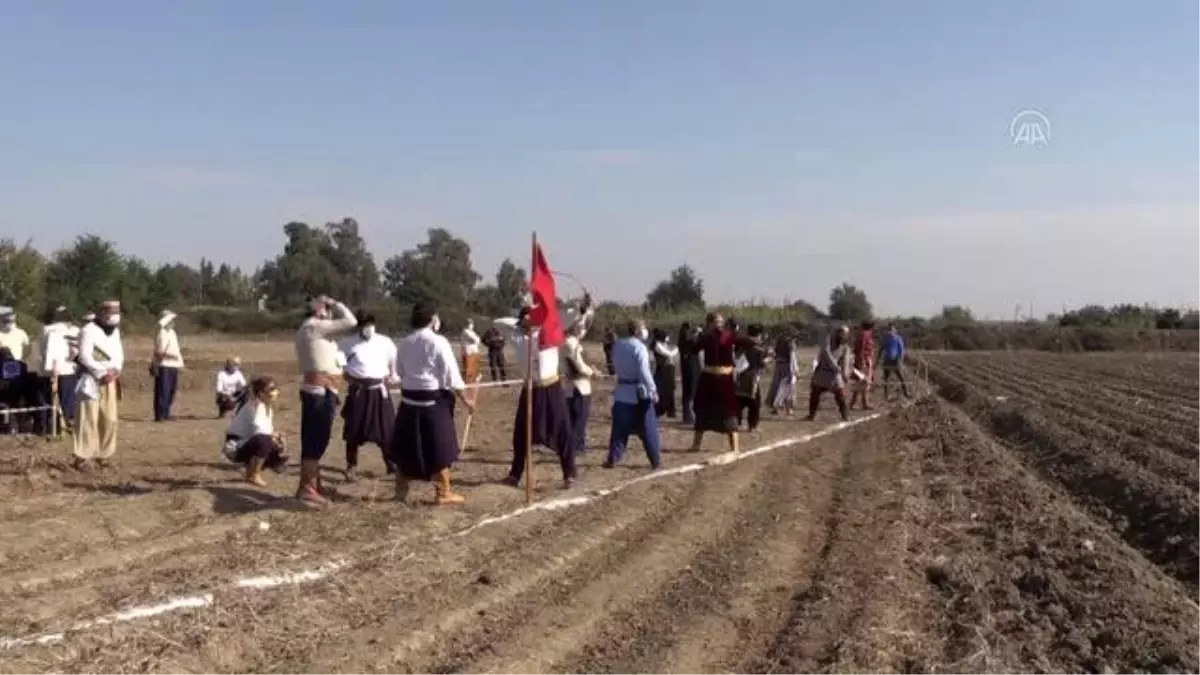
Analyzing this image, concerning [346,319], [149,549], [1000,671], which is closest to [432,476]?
[346,319]

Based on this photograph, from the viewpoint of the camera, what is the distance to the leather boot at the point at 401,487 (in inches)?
390

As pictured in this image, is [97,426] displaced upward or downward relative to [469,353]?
downward

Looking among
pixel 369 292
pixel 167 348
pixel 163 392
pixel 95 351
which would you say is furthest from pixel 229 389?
pixel 369 292

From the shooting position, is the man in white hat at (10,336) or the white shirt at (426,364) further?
the man in white hat at (10,336)

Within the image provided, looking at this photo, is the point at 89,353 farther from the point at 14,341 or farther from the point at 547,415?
the point at 14,341

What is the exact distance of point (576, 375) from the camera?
12.4 meters

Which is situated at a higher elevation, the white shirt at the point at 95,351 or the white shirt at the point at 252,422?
the white shirt at the point at 95,351

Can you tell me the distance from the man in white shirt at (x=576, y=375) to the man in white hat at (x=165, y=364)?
Answer: 7.16m

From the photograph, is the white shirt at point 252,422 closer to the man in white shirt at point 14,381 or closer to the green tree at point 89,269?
the man in white shirt at point 14,381

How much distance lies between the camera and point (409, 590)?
7062 mm

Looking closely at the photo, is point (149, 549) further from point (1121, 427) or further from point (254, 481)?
point (1121, 427)

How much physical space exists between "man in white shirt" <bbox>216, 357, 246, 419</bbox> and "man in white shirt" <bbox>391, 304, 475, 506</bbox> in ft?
30.7

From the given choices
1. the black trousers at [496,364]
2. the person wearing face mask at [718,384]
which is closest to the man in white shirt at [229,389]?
the black trousers at [496,364]

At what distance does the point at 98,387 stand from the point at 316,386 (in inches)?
103
